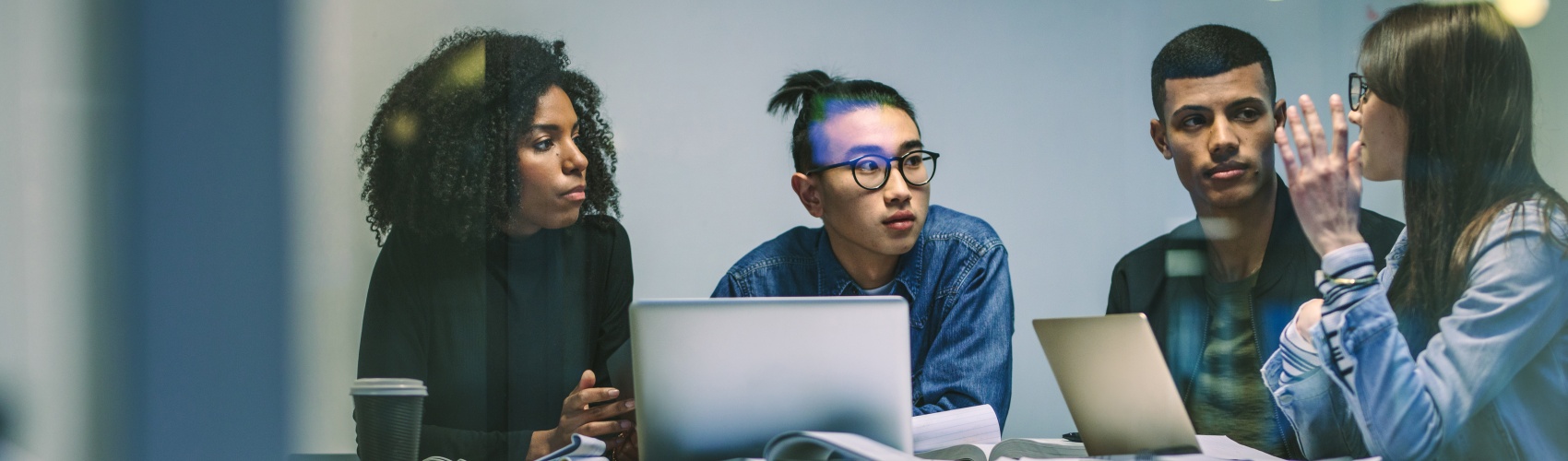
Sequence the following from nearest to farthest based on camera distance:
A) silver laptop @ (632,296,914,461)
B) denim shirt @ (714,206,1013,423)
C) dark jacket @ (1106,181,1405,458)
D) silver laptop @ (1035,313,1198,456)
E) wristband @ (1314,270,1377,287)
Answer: silver laptop @ (632,296,914,461) → silver laptop @ (1035,313,1198,456) → wristband @ (1314,270,1377,287) → denim shirt @ (714,206,1013,423) → dark jacket @ (1106,181,1405,458)

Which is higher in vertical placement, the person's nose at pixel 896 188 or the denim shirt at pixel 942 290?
the person's nose at pixel 896 188

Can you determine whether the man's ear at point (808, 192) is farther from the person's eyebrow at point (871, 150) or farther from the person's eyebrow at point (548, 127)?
the person's eyebrow at point (548, 127)

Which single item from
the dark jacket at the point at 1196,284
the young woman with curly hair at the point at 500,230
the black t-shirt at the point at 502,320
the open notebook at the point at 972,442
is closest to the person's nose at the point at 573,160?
the young woman with curly hair at the point at 500,230

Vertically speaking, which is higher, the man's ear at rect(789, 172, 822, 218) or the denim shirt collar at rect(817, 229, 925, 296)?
the man's ear at rect(789, 172, 822, 218)

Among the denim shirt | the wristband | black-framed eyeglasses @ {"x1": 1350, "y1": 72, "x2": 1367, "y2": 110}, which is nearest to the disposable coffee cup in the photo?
the denim shirt

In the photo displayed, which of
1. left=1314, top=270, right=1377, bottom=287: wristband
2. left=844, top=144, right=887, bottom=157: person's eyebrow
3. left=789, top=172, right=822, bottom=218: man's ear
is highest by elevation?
left=844, top=144, right=887, bottom=157: person's eyebrow

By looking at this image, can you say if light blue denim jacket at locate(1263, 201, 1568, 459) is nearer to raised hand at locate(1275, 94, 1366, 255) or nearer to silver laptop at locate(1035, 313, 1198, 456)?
raised hand at locate(1275, 94, 1366, 255)

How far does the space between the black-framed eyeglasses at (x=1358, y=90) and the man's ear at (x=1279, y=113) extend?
0.54 feet

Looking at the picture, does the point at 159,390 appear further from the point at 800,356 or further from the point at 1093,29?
the point at 1093,29

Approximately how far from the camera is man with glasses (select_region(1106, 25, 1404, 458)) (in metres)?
2.85

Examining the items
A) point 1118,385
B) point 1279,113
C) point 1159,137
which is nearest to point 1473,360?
point 1279,113

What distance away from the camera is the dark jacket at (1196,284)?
2807mm

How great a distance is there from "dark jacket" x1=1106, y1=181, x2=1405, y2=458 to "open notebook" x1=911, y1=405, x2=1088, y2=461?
2.96 ft

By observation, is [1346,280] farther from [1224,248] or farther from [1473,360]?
[1224,248]
